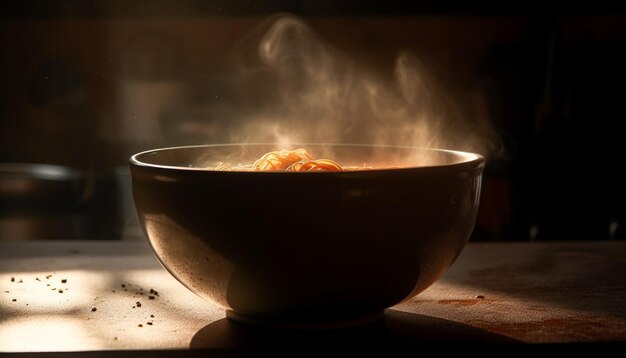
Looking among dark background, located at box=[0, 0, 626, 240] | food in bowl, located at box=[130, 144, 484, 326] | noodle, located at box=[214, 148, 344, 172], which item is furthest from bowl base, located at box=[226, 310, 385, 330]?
dark background, located at box=[0, 0, 626, 240]

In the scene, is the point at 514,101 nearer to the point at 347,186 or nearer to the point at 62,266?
the point at 62,266

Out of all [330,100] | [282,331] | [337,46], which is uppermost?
[337,46]

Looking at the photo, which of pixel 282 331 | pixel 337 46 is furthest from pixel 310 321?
pixel 337 46

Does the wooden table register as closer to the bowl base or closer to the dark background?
the bowl base

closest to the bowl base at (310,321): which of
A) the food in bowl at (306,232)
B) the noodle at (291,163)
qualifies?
the food in bowl at (306,232)

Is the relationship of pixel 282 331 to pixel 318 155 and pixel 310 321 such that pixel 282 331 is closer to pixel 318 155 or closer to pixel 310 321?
pixel 310 321

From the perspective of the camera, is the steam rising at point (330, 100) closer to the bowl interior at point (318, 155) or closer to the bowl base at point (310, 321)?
the bowl interior at point (318, 155)
